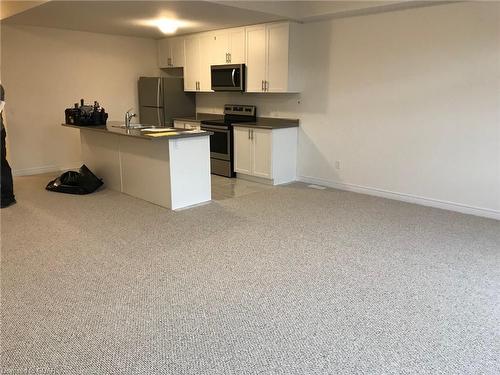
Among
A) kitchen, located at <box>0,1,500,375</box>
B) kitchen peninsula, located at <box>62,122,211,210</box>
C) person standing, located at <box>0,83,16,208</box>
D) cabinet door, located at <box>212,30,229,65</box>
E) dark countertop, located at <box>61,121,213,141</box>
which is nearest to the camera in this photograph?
kitchen, located at <box>0,1,500,375</box>

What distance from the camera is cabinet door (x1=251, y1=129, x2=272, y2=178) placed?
5.93 meters

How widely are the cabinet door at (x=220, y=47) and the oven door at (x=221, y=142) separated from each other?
1054 mm

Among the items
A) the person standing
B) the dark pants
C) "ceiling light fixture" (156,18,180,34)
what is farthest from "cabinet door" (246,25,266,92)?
the dark pants

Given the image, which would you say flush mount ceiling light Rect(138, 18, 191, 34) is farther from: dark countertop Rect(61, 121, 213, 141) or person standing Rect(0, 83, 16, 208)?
person standing Rect(0, 83, 16, 208)

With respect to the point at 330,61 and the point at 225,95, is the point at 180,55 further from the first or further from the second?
the point at 330,61

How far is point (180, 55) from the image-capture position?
7.27 m

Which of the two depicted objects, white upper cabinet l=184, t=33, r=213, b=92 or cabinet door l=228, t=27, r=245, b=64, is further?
white upper cabinet l=184, t=33, r=213, b=92

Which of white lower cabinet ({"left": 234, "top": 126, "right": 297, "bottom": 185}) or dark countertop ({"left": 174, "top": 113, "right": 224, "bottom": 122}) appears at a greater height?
dark countertop ({"left": 174, "top": 113, "right": 224, "bottom": 122})

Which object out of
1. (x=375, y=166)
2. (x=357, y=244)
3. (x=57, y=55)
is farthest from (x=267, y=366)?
(x=57, y=55)

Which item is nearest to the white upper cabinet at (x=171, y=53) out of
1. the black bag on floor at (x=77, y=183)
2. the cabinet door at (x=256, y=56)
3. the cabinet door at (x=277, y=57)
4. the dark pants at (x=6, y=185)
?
the cabinet door at (x=256, y=56)

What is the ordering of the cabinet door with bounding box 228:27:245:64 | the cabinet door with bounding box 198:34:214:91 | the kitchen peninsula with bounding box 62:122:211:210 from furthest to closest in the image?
the cabinet door with bounding box 198:34:214:91
the cabinet door with bounding box 228:27:245:64
the kitchen peninsula with bounding box 62:122:211:210

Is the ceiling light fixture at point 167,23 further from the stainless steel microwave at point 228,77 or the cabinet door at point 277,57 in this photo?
the cabinet door at point 277,57

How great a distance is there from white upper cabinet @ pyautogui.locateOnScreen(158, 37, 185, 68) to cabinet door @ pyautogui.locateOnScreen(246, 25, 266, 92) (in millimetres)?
1636

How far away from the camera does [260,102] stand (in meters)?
6.66
